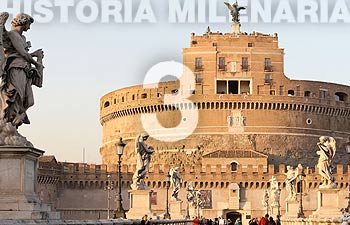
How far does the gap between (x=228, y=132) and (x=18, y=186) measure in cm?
7002

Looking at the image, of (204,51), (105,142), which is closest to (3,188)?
(204,51)

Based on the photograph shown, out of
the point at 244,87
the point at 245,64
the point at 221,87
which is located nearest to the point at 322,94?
the point at 244,87

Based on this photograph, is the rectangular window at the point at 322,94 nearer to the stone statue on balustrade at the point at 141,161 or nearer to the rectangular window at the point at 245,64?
the rectangular window at the point at 245,64

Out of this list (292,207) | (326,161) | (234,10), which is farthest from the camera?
(234,10)

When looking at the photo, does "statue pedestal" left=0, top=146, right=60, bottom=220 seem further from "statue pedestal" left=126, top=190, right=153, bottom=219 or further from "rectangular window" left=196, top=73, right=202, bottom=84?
"rectangular window" left=196, top=73, right=202, bottom=84

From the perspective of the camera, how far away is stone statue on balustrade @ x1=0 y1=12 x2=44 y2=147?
351 inches

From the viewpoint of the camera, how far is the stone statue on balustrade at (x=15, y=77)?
891 cm

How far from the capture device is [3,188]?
858cm

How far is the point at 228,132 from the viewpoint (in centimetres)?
7825

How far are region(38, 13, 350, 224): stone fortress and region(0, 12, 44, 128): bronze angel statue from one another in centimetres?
6071

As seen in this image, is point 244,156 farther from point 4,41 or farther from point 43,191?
point 4,41

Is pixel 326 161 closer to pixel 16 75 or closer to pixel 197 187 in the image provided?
pixel 16 75

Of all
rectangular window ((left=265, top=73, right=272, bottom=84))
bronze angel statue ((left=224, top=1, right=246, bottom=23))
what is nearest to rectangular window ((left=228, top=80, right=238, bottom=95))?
rectangular window ((left=265, top=73, right=272, bottom=84))

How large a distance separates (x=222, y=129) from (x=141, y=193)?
57.3 meters
